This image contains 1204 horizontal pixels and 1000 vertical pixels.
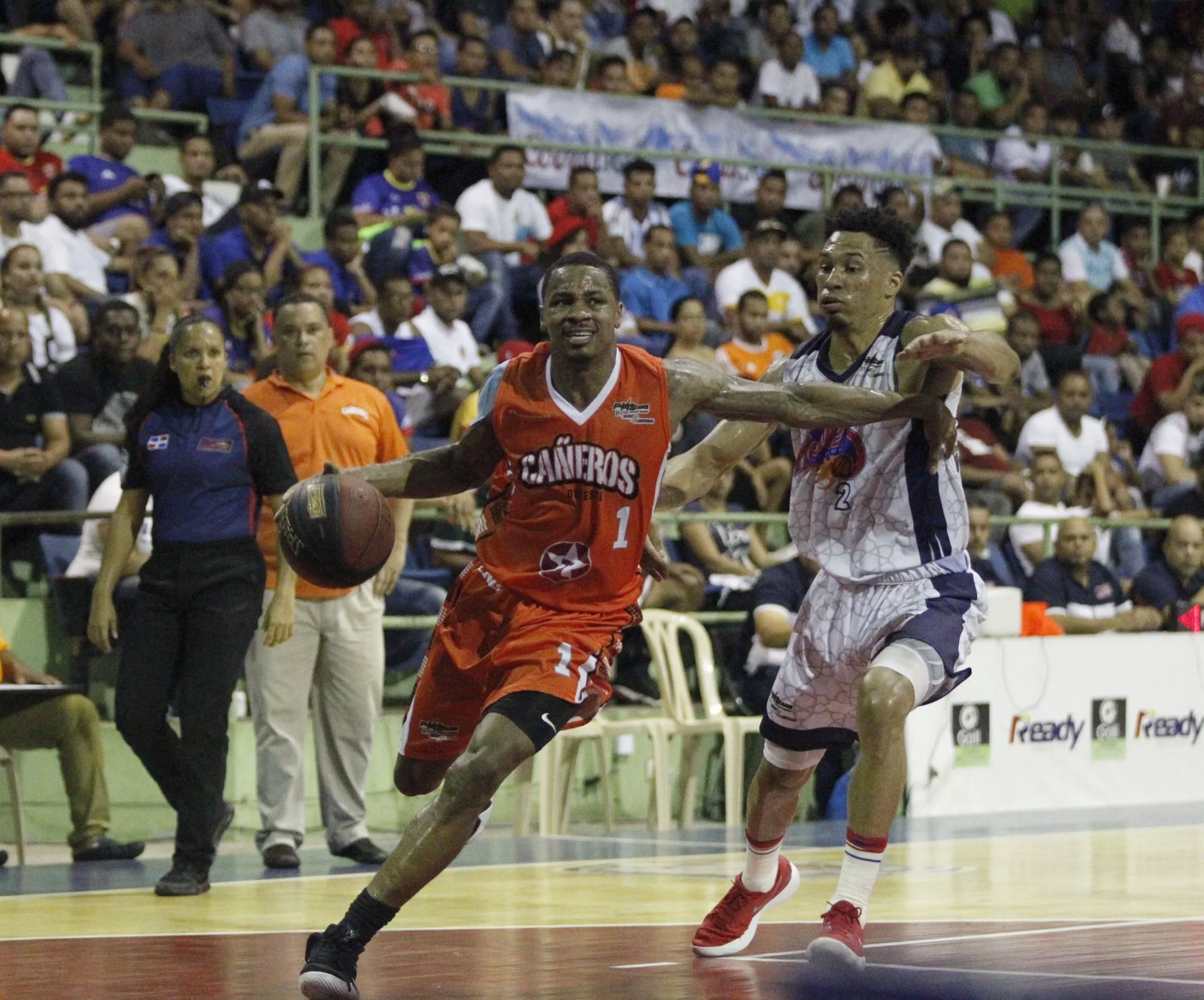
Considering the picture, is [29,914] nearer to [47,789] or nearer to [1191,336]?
[47,789]

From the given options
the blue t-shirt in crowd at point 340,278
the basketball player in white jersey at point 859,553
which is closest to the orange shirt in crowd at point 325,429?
the basketball player in white jersey at point 859,553

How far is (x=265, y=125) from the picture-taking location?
14.8m

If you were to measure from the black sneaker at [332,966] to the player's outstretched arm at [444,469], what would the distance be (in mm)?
1323

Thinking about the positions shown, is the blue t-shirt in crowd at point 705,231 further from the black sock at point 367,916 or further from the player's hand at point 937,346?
the black sock at point 367,916

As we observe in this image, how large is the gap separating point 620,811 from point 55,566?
3525 mm

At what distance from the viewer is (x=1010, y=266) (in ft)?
60.0

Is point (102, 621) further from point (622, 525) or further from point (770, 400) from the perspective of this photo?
point (770, 400)

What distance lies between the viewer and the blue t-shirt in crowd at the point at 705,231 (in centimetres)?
1631

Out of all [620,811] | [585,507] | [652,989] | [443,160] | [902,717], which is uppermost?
[443,160]

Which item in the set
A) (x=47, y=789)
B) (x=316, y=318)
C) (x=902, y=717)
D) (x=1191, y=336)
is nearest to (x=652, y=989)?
(x=902, y=717)

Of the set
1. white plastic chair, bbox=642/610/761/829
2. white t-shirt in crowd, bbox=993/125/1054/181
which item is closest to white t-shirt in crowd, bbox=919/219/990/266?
white t-shirt in crowd, bbox=993/125/1054/181

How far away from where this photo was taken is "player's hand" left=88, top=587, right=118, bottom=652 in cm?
820

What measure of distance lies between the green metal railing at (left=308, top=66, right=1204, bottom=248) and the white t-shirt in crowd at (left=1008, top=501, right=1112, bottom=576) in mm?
4188

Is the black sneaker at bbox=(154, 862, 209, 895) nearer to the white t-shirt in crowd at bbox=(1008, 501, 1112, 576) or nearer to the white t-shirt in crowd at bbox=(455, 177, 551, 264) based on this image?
the white t-shirt in crowd at bbox=(1008, 501, 1112, 576)
